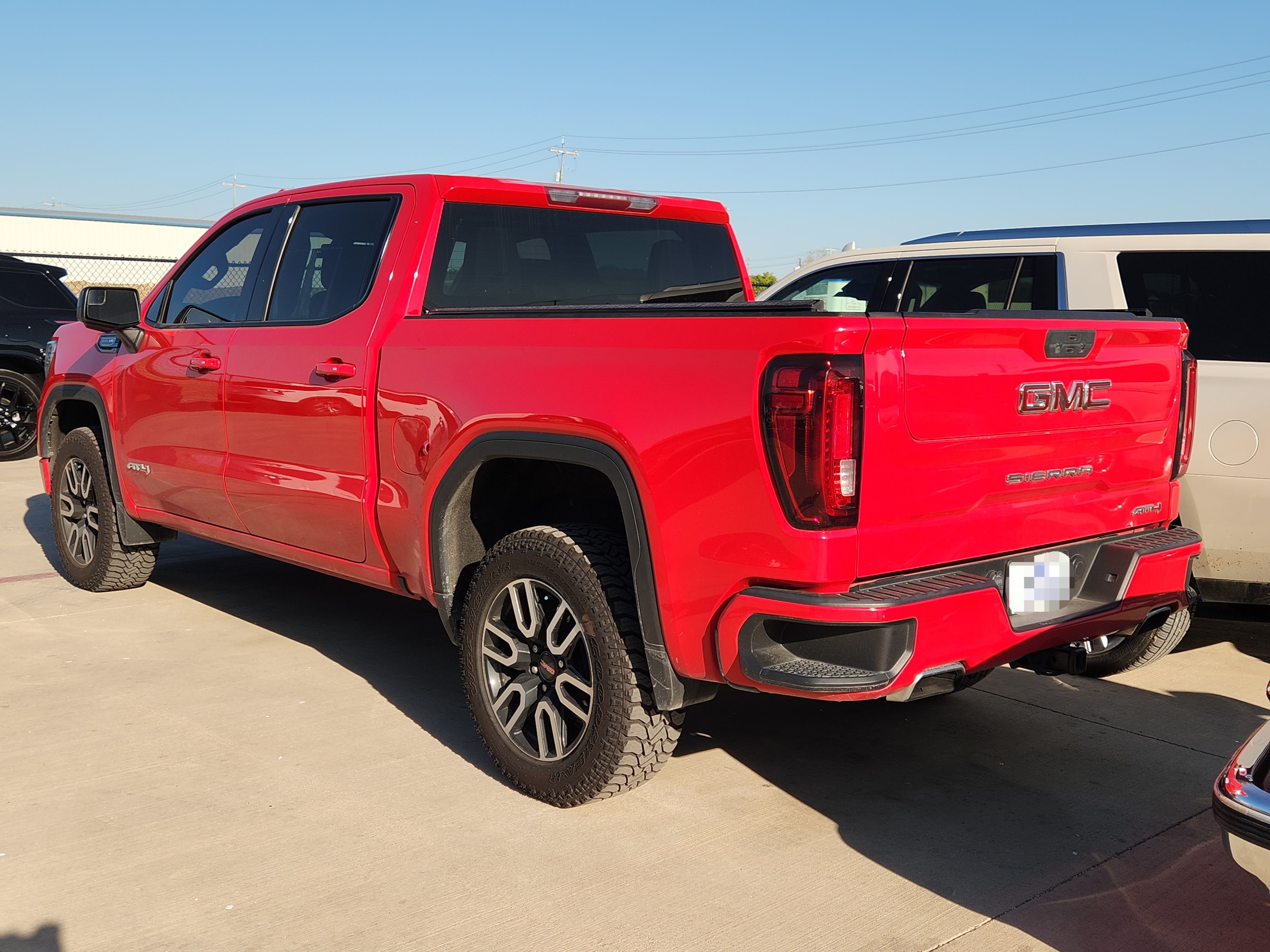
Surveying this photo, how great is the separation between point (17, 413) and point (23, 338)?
2.63 ft

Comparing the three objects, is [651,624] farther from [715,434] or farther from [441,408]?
[441,408]

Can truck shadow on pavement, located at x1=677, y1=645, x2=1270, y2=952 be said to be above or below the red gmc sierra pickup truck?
below

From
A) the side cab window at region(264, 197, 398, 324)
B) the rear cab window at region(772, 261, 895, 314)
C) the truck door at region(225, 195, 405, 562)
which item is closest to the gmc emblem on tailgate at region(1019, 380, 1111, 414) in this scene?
the truck door at region(225, 195, 405, 562)

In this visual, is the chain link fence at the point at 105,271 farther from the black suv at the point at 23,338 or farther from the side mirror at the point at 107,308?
the side mirror at the point at 107,308

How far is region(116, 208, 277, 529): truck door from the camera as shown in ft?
15.9

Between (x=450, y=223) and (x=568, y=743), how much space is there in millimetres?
1942

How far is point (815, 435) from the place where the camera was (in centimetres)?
269

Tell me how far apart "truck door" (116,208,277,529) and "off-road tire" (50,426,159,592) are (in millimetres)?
338

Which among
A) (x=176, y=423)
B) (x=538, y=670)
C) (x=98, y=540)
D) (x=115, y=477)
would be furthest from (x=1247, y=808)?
(x=98, y=540)

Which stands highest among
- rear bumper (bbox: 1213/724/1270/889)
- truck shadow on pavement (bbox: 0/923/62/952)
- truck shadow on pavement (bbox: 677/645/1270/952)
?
rear bumper (bbox: 1213/724/1270/889)

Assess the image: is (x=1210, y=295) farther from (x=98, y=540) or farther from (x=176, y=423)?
(x=98, y=540)

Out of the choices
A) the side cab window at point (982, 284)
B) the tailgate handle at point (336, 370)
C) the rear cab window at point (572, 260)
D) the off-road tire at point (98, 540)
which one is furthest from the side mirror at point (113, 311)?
the side cab window at point (982, 284)

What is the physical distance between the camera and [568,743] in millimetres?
3531

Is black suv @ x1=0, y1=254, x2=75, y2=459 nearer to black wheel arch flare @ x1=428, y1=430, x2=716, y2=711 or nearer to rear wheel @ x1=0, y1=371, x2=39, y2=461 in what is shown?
rear wheel @ x1=0, y1=371, x2=39, y2=461
